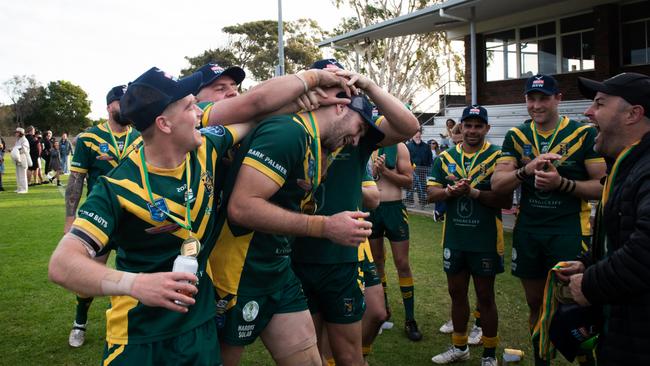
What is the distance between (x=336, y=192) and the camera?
373 centimetres

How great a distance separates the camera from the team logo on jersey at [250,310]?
309 cm

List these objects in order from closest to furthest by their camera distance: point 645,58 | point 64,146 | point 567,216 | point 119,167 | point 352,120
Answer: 1. point 119,167
2. point 352,120
3. point 567,216
4. point 645,58
5. point 64,146

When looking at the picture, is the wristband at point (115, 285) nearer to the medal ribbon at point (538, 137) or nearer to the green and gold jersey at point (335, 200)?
the green and gold jersey at point (335, 200)

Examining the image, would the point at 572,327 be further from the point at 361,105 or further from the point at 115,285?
the point at 115,285

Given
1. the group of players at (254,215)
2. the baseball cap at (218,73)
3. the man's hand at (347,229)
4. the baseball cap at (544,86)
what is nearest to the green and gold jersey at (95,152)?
the baseball cap at (218,73)

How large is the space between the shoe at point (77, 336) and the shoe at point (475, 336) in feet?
13.7

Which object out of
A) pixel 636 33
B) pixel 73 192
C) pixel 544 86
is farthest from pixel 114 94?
pixel 636 33

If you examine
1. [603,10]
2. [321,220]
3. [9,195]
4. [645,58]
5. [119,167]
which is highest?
[603,10]

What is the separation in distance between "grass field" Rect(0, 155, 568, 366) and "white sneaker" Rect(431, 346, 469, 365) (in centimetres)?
8

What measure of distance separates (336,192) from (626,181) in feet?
5.83

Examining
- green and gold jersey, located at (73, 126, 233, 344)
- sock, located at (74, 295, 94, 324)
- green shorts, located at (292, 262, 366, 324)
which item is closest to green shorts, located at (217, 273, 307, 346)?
green and gold jersey, located at (73, 126, 233, 344)

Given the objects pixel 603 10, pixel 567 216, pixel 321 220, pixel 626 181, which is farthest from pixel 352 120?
pixel 603 10

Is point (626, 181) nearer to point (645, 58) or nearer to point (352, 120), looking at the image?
point (352, 120)

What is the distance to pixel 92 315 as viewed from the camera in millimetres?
6605
